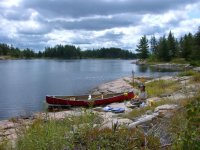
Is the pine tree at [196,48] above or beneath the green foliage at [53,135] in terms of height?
above

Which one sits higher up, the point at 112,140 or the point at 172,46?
the point at 172,46

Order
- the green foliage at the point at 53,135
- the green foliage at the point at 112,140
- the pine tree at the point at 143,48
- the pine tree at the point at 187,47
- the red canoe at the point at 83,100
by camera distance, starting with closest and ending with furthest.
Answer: the green foliage at the point at 53,135 → the green foliage at the point at 112,140 → the red canoe at the point at 83,100 → the pine tree at the point at 187,47 → the pine tree at the point at 143,48

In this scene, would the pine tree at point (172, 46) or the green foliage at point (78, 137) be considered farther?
the pine tree at point (172, 46)

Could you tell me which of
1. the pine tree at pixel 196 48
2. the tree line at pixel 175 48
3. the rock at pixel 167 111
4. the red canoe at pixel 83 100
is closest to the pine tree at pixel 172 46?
the tree line at pixel 175 48

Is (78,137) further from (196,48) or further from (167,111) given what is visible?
(196,48)

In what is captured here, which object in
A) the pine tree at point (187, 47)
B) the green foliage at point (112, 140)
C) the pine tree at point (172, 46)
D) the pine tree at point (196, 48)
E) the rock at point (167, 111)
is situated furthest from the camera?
the pine tree at point (172, 46)

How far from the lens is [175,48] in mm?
110750

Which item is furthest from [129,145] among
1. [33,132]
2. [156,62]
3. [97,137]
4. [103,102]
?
[156,62]

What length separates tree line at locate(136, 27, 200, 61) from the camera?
84375 millimetres

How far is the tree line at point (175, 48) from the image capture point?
84375 millimetres

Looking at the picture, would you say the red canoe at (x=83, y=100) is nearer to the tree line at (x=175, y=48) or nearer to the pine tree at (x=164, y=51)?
the tree line at (x=175, y=48)

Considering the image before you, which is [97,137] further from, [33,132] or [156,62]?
[156,62]

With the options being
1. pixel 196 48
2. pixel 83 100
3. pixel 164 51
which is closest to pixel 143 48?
pixel 164 51

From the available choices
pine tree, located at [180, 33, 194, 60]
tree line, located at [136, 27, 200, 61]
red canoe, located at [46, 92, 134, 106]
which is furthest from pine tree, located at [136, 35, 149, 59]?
red canoe, located at [46, 92, 134, 106]
